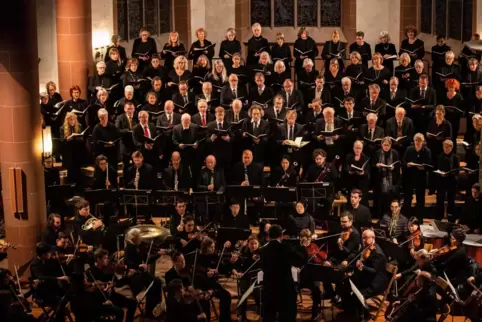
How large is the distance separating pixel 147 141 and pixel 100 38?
3847mm

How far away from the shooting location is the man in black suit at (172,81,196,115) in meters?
17.7

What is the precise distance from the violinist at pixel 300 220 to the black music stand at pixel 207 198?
102 centimetres

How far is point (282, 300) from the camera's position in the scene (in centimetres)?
1300

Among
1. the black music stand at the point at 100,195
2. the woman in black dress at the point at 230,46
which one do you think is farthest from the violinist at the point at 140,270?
the woman in black dress at the point at 230,46

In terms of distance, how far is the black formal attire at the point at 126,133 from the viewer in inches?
669

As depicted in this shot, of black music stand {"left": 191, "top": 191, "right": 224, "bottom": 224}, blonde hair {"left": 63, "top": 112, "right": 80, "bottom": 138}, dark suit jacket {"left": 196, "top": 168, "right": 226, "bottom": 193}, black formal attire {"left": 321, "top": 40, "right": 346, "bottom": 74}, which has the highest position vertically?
black formal attire {"left": 321, "top": 40, "right": 346, "bottom": 74}

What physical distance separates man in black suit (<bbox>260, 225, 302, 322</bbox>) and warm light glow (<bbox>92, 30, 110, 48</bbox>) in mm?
7782

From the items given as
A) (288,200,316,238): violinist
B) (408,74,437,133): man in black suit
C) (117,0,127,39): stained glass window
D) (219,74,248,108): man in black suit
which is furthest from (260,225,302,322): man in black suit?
(117,0,127,39): stained glass window

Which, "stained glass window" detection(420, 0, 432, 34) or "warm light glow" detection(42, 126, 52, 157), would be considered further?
"stained glass window" detection(420, 0, 432, 34)

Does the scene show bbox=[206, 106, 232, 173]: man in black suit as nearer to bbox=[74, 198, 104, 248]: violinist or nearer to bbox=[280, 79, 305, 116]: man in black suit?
bbox=[280, 79, 305, 116]: man in black suit

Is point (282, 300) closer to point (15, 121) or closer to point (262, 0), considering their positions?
point (15, 121)

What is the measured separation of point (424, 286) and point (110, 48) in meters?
8.09

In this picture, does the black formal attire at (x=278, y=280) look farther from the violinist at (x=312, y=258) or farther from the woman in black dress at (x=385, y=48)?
the woman in black dress at (x=385, y=48)

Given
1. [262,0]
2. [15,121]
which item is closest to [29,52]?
[15,121]
